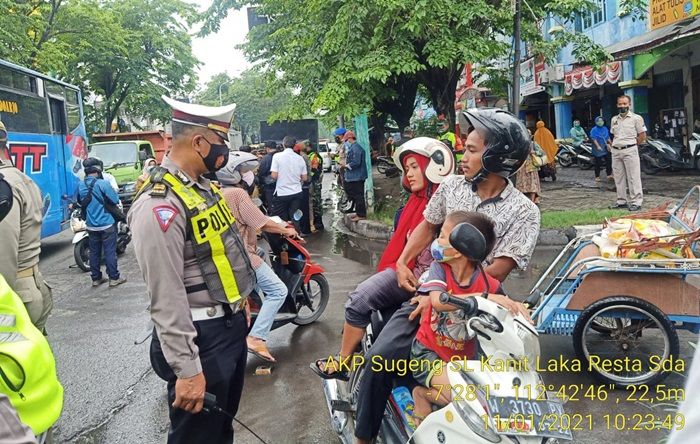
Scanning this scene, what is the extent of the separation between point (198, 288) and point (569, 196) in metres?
10.8

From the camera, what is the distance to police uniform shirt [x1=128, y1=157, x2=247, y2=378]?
2230 millimetres

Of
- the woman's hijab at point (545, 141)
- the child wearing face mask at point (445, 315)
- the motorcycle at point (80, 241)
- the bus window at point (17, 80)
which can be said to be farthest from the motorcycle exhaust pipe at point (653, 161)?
the child wearing face mask at point (445, 315)

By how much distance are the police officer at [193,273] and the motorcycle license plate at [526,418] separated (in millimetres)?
1130

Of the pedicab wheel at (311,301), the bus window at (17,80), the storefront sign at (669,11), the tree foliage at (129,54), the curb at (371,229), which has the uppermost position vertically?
the tree foliage at (129,54)

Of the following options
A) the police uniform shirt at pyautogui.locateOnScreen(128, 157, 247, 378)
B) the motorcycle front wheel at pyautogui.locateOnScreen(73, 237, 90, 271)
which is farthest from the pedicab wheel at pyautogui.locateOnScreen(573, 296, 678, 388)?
the motorcycle front wheel at pyautogui.locateOnScreen(73, 237, 90, 271)

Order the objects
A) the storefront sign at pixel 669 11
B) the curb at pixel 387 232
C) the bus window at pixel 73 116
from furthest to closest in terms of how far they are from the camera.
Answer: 1. the storefront sign at pixel 669 11
2. the bus window at pixel 73 116
3. the curb at pixel 387 232

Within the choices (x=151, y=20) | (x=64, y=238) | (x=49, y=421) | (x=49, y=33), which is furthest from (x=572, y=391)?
(x=151, y=20)

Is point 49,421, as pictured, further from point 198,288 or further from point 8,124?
point 8,124

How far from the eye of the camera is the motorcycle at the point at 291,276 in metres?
5.23

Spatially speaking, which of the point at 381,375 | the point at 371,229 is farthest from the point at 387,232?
the point at 381,375

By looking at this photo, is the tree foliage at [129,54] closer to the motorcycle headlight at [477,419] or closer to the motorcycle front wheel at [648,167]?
the motorcycle front wheel at [648,167]

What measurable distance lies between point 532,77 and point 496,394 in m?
25.0

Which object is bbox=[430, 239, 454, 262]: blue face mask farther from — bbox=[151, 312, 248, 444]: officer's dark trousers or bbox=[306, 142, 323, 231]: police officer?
bbox=[306, 142, 323, 231]: police officer

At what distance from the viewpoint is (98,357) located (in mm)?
5285
